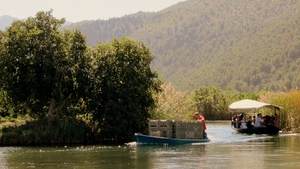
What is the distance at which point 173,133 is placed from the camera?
126 feet

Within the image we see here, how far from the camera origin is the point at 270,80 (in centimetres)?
15800

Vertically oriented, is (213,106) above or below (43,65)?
below

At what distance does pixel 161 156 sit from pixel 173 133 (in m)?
7.99

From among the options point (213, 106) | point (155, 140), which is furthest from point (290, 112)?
point (213, 106)

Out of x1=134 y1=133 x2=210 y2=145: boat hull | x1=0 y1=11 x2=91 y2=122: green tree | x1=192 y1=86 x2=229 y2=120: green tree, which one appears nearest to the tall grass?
x1=134 y1=133 x2=210 y2=145: boat hull

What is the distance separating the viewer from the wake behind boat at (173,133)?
1465 inches

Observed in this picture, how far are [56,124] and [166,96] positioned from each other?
1437cm

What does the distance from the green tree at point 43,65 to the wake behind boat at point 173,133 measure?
6176 millimetres

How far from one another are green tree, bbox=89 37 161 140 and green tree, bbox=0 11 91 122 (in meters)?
1.16

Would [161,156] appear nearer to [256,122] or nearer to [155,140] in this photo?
[155,140]

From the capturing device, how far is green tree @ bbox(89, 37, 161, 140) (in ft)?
133

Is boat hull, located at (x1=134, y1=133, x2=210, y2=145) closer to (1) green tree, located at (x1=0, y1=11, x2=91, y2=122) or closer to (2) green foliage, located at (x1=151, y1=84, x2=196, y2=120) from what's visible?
(1) green tree, located at (x1=0, y1=11, x2=91, y2=122)

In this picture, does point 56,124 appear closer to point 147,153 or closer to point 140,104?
point 140,104

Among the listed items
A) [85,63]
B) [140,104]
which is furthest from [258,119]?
[85,63]
